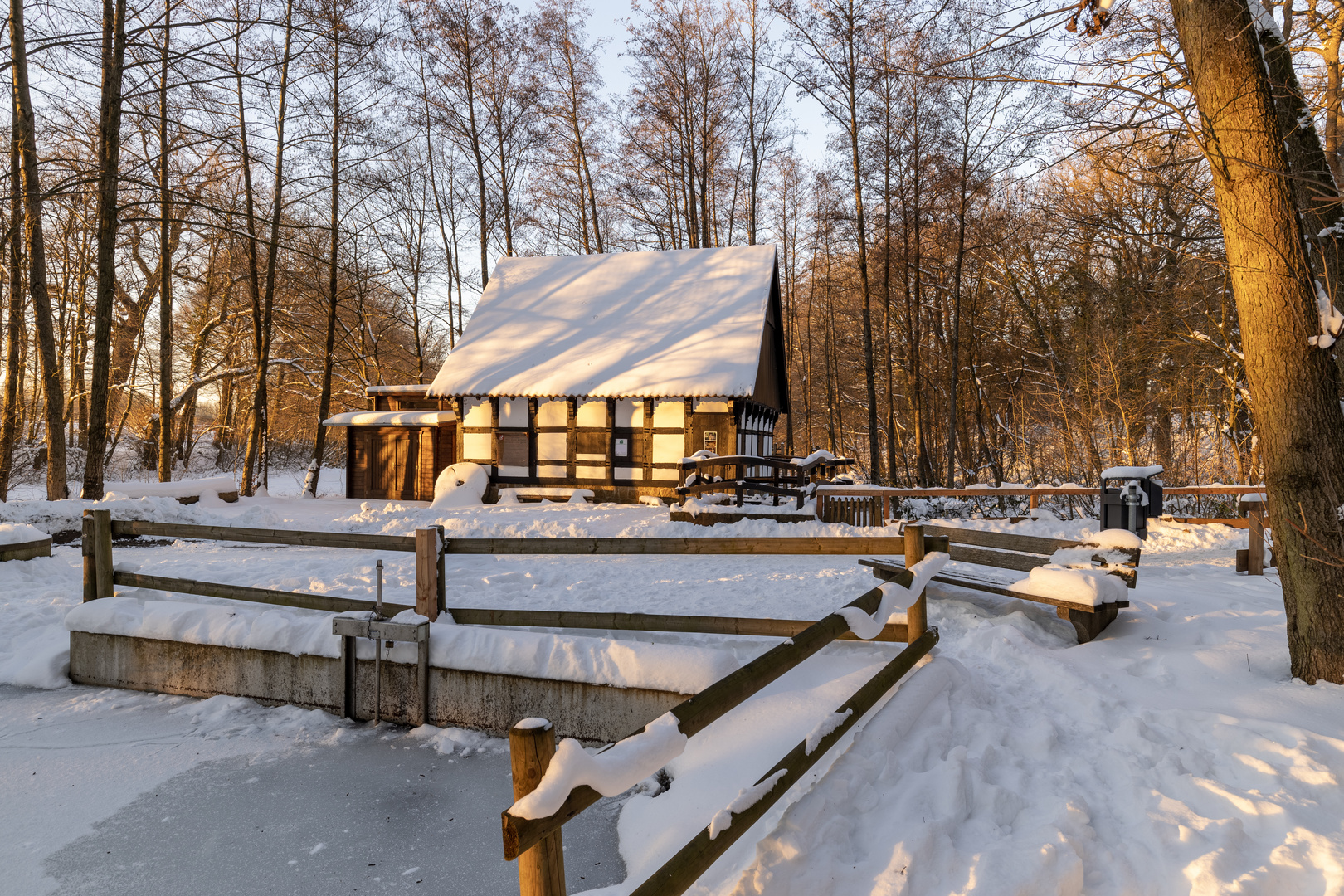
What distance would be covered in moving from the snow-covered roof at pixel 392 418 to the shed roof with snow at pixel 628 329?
2.49ft

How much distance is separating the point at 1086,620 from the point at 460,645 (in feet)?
13.8

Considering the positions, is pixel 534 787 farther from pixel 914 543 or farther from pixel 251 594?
pixel 251 594

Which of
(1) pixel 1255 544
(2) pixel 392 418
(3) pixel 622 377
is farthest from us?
(2) pixel 392 418

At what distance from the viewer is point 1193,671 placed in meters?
3.96

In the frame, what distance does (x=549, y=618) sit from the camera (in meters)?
4.62

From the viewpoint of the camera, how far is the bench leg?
4734 millimetres

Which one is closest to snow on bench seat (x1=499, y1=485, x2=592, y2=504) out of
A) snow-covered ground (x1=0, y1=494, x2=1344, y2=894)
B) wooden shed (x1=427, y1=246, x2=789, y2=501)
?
wooden shed (x1=427, y1=246, x2=789, y2=501)

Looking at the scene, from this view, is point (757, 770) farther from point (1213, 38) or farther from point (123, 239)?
point (123, 239)

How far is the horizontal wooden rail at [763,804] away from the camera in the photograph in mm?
1850

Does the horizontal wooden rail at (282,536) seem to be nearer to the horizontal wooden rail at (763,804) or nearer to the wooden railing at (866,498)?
the horizontal wooden rail at (763,804)

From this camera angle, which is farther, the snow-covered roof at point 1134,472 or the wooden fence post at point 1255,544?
the snow-covered roof at point 1134,472

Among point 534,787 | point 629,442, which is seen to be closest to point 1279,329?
point 534,787

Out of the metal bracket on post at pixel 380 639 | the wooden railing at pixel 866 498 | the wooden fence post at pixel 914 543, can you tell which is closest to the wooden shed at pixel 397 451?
the wooden railing at pixel 866 498

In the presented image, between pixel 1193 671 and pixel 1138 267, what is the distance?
15.7 m
